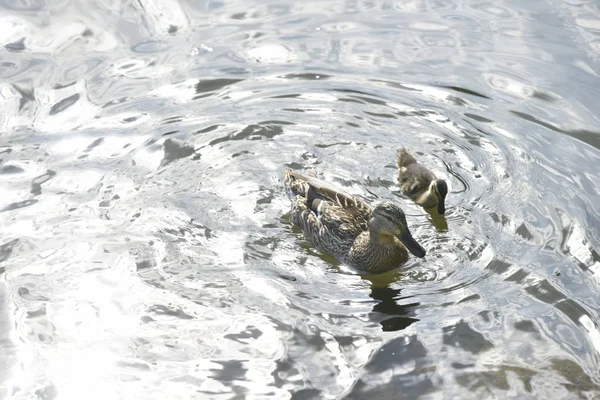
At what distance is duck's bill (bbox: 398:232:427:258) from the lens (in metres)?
7.36

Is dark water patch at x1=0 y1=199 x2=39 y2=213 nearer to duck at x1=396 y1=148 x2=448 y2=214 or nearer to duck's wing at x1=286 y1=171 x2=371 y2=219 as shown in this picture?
duck's wing at x1=286 y1=171 x2=371 y2=219

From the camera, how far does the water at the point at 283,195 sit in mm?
6258

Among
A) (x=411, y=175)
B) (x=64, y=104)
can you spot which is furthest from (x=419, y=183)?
(x=64, y=104)

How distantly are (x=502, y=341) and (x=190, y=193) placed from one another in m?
3.40

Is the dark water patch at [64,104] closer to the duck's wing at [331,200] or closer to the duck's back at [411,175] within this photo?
the duck's wing at [331,200]

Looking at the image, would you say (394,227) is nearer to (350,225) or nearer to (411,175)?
(350,225)

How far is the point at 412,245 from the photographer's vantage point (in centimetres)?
741

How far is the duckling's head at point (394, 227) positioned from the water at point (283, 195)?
0.22 metres

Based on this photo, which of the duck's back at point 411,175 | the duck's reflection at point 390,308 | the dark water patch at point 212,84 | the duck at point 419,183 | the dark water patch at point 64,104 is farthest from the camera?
the dark water patch at point 212,84

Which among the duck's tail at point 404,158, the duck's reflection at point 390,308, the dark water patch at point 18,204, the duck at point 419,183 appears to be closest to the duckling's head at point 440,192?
the duck at point 419,183

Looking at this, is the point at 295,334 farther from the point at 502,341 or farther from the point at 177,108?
the point at 177,108

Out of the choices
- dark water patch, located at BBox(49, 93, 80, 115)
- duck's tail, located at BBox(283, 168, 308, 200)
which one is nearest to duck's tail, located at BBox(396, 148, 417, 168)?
duck's tail, located at BBox(283, 168, 308, 200)

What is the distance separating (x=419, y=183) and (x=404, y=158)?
0.45 m

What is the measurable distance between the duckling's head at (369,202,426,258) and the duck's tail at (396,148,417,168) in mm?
1259
